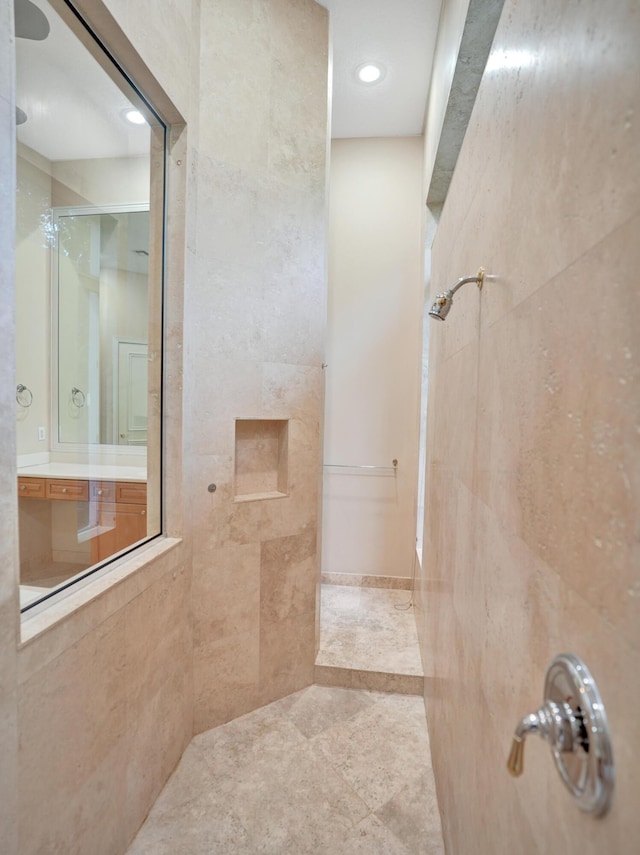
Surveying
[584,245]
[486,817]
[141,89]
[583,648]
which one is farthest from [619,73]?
[141,89]

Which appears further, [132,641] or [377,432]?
[377,432]

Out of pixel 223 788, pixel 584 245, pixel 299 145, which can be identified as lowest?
pixel 223 788

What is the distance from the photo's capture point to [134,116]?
156 cm

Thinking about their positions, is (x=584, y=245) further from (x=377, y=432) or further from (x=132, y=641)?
(x=377, y=432)

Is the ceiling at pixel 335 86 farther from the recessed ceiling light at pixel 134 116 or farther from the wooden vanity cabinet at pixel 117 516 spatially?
the wooden vanity cabinet at pixel 117 516

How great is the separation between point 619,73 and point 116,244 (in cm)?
234

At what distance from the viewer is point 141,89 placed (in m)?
1.37

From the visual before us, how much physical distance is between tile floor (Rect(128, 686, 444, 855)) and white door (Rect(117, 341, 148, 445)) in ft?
4.27

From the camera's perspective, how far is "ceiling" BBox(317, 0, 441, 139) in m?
1.94

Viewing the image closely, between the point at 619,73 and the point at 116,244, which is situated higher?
the point at 116,244

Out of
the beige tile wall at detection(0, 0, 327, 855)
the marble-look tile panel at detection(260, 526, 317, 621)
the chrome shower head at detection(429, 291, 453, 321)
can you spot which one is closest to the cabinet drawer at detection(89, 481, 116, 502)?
the beige tile wall at detection(0, 0, 327, 855)

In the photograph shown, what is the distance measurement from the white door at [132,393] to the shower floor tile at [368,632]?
57.2 inches

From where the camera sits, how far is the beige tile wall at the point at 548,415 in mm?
366

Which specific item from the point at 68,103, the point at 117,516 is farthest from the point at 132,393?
the point at 68,103
